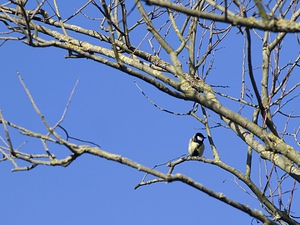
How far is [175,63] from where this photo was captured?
4324 millimetres

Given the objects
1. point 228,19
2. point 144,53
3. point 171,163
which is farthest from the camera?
point 144,53

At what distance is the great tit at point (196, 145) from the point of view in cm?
804

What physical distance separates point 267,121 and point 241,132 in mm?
437

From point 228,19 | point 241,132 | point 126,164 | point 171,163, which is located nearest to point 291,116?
point 241,132

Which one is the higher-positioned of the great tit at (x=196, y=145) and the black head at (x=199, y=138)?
the black head at (x=199, y=138)

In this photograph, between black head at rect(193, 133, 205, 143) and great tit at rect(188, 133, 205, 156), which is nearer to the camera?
great tit at rect(188, 133, 205, 156)

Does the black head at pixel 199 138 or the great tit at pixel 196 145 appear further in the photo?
the black head at pixel 199 138

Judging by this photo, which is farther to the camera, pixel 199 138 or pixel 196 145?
pixel 199 138

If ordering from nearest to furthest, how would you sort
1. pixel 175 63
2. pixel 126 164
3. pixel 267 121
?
pixel 126 164, pixel 267 121, pixel 175 63

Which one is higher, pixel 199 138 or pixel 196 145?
pixel 199 138

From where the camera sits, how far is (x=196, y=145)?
8.06 m

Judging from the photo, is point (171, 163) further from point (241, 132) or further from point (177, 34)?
point (177, 34)

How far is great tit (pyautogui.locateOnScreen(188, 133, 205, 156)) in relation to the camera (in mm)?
8039

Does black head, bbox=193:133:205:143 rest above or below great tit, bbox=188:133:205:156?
above
